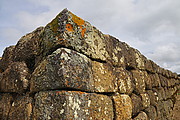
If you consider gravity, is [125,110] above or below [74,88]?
below

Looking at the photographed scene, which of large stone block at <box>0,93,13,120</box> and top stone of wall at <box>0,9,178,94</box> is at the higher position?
top stone of wall at <box>0,9,178,94</box>

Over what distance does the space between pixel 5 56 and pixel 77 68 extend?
4.54ft

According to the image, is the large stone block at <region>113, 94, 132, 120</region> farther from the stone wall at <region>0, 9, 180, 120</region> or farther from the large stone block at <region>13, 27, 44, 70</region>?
the large stone block at <region>13, 27, 44, 70</region>

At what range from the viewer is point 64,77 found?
1.48 metres

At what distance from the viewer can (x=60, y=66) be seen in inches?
59.6

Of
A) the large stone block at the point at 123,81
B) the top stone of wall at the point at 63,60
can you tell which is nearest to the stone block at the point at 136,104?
the large stone block at the point at 123,81

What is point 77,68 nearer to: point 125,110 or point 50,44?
point 50,44

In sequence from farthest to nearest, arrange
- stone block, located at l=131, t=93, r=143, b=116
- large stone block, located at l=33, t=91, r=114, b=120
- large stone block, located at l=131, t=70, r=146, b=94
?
large stone block, located at l=131, t=70, r=146, b=94 → stone block, located at l=131, t=93, r=143, b=116 → large stone block, located at l=33, t=91, r=114, b=120

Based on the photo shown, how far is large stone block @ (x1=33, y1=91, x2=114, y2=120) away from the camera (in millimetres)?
1419

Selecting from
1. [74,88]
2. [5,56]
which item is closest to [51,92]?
[74,88]

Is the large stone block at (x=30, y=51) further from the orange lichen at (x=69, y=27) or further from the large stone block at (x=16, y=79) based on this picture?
the orange lichen at (x=69, y=27)

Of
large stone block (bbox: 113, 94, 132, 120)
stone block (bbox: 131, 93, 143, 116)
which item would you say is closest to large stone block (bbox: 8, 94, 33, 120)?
large stone block (bbox: 113, 94, 132, 120)

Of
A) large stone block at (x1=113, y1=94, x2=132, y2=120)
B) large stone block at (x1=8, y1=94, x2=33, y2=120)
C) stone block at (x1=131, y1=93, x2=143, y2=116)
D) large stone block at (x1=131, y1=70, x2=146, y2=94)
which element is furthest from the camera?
large stone block at (x1=131, y1=70, x2=146, y2=94)

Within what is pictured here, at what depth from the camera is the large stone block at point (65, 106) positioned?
142 centimetres
